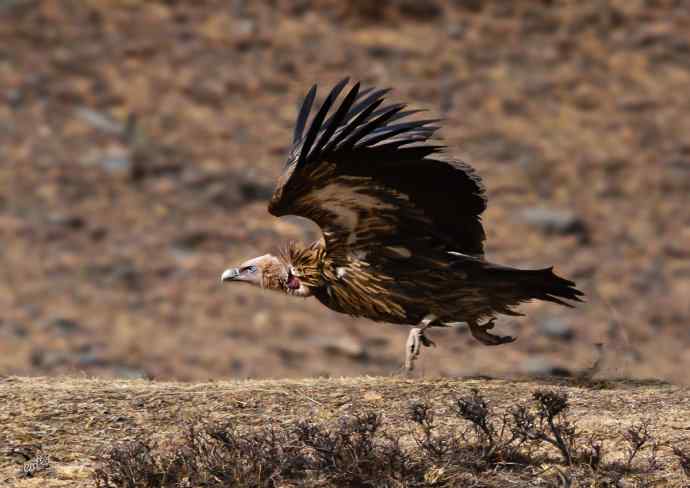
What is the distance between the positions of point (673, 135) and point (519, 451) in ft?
40.3

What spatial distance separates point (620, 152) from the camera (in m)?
16.3

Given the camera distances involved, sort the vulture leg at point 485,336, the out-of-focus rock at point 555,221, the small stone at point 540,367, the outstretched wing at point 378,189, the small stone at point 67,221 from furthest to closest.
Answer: the out-of-focus rock at point 555,221 → the small stone at point 67,221 → the small stone at point 540,367 → the vulture leg at point 485,336 → the outstretched wing at point 378,189

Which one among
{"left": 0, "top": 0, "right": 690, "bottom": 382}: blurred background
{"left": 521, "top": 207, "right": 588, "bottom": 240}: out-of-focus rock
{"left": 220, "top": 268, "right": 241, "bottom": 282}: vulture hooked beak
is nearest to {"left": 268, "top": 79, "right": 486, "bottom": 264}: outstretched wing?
{"left": 220, "top": 268, "right": 241, "bottom": 282}: vulture hooked beak

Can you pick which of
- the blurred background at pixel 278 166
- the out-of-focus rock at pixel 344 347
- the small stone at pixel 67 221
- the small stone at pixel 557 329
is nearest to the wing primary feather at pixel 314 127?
the blurred background at pixel 278 166

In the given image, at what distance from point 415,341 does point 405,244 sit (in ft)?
1.64

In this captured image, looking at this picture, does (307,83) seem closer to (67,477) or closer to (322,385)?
(322,385)

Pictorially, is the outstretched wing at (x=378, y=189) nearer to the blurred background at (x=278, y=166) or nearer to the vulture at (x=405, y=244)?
the vulture at (x=405, y=244)

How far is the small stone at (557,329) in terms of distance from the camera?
14147 mm

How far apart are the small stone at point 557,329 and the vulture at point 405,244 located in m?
7.32

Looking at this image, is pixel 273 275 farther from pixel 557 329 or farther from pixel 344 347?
pixel 557 329

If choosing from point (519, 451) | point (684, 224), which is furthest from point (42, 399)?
point (684, 224)

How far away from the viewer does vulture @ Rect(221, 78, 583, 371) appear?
6.30m

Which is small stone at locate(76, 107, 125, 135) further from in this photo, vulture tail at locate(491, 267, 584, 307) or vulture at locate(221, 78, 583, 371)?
vulture tail at locate(491, 267, 584, 307)

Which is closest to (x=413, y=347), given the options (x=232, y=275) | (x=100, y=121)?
(x=232, y=275)
